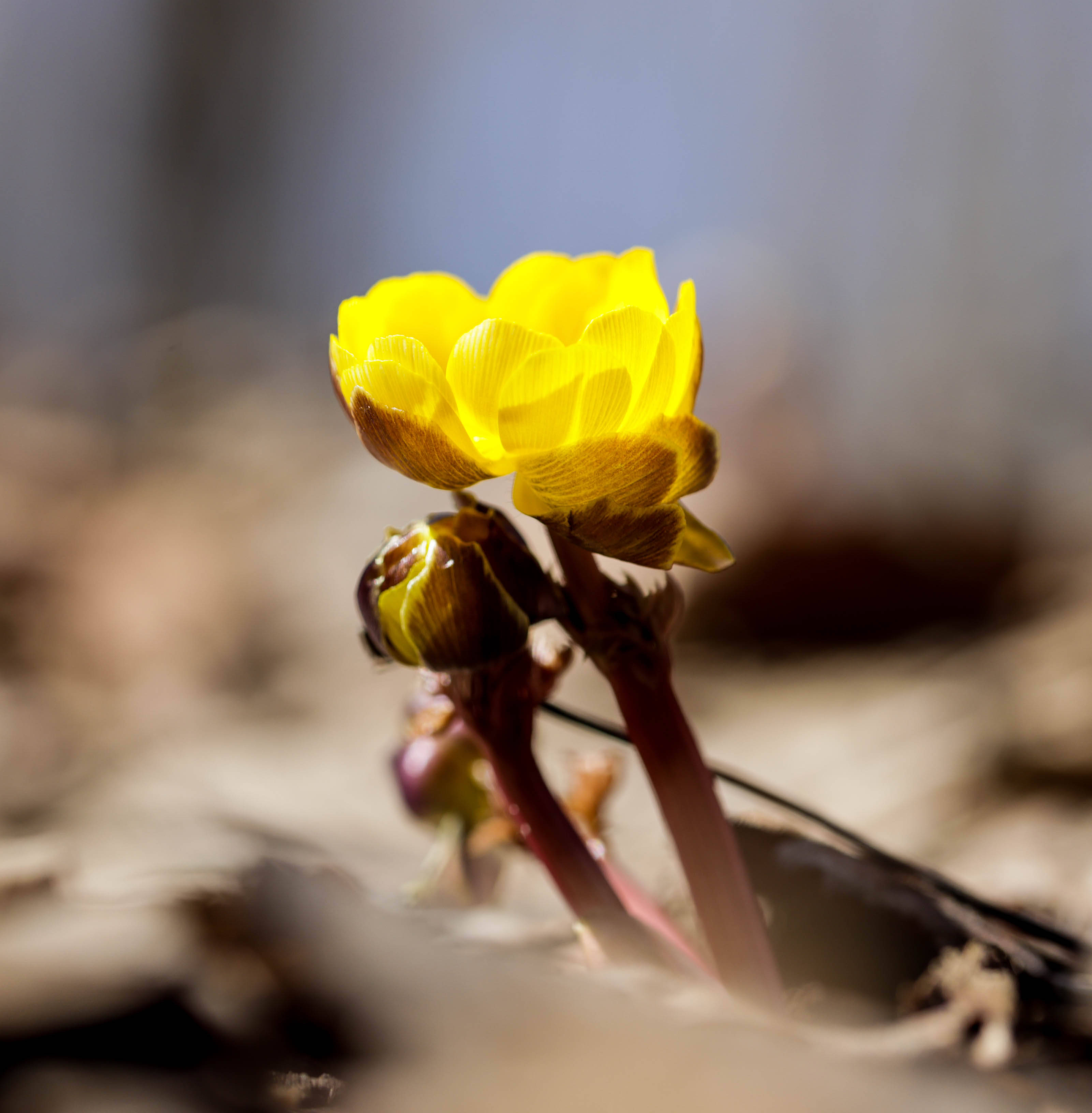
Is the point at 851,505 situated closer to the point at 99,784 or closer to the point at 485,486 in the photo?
the point at 485,486

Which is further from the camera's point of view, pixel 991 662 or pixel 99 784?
pixel 991 662

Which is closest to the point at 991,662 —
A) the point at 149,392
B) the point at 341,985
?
the point at 341,985

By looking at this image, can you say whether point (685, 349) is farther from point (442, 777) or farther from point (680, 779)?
point (442, 777)

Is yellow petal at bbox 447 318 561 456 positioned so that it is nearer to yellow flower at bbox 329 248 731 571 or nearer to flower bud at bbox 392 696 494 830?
yellow flower at bbox 329 248 731 571

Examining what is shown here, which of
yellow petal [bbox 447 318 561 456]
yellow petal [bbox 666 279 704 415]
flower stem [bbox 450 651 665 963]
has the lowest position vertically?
flower stem [bbox 450 651 665 963]

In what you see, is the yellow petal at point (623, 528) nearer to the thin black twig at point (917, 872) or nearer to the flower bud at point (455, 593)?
the flower bud at point (455, 593)

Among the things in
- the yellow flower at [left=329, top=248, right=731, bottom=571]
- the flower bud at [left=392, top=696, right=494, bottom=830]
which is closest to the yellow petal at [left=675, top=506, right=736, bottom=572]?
the yellow flower at [left=329, top=248, right=731, bottom=571]
